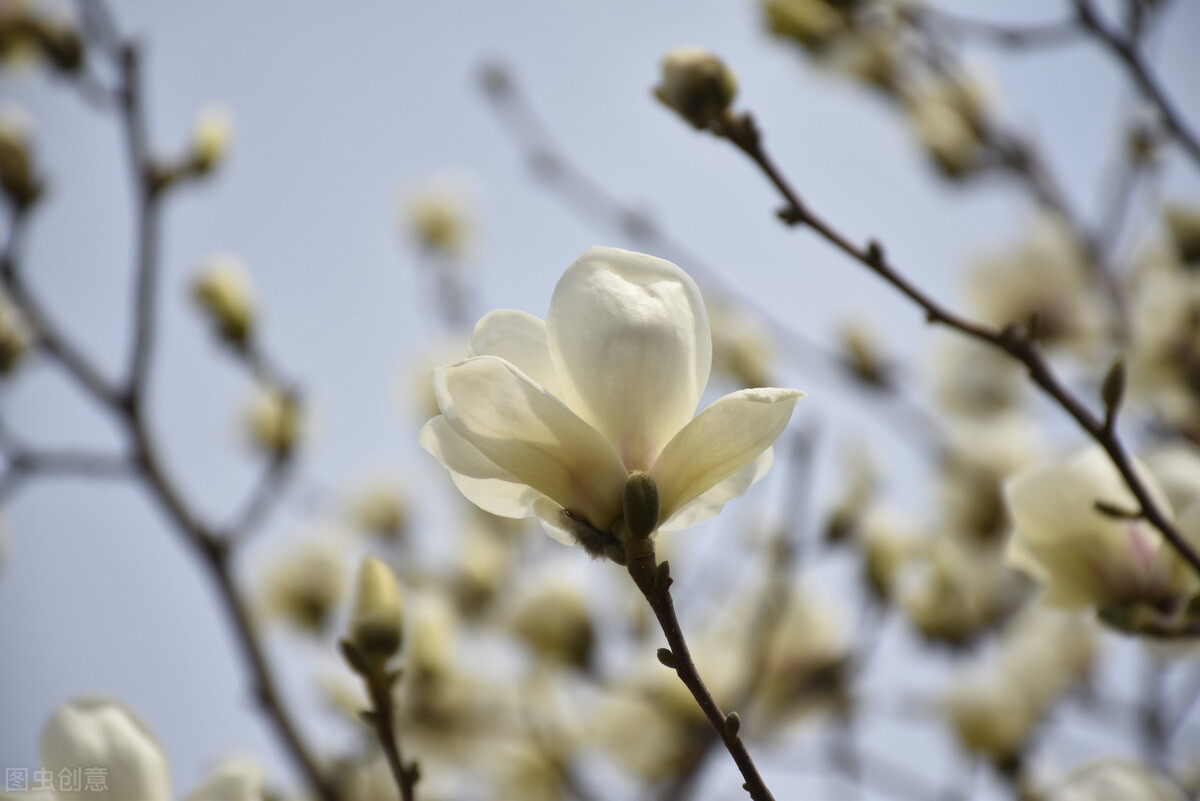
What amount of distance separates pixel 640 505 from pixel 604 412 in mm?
63

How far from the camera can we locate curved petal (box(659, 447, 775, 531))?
23.0 inches

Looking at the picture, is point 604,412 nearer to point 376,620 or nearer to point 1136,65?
point 376,620

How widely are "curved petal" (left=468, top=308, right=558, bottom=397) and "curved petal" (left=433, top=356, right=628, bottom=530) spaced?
41mm

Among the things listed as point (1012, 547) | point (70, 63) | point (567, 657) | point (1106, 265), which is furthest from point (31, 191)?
point (1106, 265)

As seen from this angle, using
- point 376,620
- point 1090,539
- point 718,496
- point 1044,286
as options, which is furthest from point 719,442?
point 1044,286

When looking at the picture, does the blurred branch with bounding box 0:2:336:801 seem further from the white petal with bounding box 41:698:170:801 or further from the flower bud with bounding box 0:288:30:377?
the white petal with bounding box 41:698:170:801

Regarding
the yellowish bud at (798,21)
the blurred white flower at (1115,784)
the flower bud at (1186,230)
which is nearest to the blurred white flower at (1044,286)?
the flower bud at (1186,230)

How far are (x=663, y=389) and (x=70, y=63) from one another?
1593 millimetres

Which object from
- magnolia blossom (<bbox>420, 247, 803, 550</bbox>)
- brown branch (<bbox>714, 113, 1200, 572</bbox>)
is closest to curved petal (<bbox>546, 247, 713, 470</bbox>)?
magnolia blossom (<bbox>420, 247, 803, 550</bbox>)

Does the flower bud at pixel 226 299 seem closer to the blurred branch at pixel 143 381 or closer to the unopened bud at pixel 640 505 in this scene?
the blurred branch at pixel 143 381

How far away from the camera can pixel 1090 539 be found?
2.59ft

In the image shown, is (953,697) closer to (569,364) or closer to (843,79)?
(569,364)

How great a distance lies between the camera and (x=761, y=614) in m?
1.69

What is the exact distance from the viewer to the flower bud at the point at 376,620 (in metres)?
0.71
